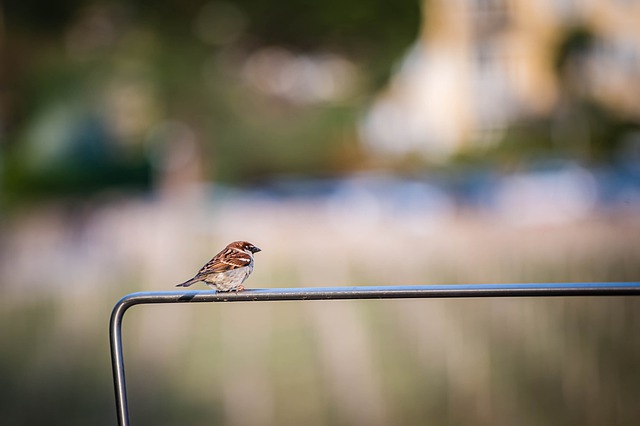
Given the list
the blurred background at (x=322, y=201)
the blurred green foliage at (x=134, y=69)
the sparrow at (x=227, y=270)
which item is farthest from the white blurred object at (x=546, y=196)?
the sparrow at (x=227, y=270)

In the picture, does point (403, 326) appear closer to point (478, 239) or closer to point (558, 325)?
point (558, 325)

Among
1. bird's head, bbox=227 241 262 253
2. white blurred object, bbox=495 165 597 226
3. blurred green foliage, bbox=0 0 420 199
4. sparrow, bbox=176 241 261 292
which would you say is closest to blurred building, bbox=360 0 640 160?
white blurred object, bbox=495 165 597 226

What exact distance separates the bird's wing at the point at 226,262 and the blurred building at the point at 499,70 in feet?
96.3

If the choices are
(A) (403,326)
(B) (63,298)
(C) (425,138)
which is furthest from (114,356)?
(C) (425,138)

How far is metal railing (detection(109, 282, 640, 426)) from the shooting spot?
2.11 m

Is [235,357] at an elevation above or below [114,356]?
below

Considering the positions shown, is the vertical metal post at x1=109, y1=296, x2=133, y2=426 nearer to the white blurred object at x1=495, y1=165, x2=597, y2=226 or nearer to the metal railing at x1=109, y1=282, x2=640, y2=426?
the metal railing at x1=109, y1=282, x2=640, y2=426

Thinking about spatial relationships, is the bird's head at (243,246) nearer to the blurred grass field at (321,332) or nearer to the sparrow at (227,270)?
the sparrow at (227,270)

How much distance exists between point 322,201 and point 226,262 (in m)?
28.6

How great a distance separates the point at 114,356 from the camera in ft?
7.53

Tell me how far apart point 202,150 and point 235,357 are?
38.2 ft

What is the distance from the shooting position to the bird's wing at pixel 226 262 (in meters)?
3.57

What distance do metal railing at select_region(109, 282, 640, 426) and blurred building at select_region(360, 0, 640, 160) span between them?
101ft

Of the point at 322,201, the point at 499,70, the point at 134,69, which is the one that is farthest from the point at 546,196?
the point at 134,69
